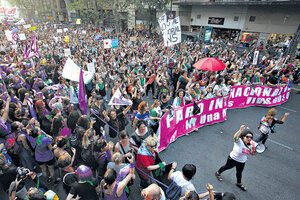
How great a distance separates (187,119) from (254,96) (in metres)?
4.60

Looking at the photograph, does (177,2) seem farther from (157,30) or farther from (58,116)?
(58,116)

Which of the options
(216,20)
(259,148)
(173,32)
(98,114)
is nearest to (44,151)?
(98,114)

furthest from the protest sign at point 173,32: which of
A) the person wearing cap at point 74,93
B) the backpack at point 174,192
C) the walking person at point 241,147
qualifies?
the backpack at point 174,192

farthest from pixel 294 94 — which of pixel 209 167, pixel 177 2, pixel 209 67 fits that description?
pixel 177 2

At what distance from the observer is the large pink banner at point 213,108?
541 centimetres

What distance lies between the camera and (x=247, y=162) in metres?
5.12

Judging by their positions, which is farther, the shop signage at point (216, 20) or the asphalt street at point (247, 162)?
the shop signage at point (216, 20)

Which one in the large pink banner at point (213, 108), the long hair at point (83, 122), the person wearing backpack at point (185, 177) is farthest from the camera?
the large pink banner at point (213, 108)

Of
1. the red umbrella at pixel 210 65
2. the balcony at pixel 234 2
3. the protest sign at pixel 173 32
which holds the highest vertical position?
the balcony at pixel 234 2

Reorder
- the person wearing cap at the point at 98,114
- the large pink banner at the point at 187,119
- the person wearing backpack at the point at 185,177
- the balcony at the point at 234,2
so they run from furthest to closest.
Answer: the balcony at the point at 234,2
the large pink banner at the point at 187,119
the person wearing cap at the point at 98,114
the person wearing backpack at the point at 185,177

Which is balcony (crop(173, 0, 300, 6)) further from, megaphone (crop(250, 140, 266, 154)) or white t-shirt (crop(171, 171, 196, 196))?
white t-shirt (crop(171, 171, 196, 196))

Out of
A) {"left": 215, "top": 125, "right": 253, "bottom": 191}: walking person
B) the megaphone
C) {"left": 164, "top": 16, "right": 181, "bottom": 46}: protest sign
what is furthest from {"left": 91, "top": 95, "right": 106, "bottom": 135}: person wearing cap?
{"left": 164, "top": 16, "right": 181, "bottom": 46}: protest sign

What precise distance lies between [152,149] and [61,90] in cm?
468

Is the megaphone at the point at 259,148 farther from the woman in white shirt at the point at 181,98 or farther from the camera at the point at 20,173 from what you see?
the camera at the point at 20,173
